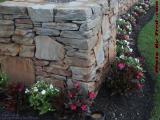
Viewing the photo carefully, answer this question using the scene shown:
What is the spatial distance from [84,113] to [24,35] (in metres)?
1.28

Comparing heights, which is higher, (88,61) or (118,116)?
(88,61)

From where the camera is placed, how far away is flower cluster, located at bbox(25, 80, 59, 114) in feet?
15.2

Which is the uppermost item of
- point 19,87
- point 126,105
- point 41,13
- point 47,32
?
point 41,13

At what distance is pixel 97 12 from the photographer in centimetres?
478

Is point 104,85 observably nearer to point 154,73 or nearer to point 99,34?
point 99,34

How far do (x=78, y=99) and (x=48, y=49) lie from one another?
0.77 metres

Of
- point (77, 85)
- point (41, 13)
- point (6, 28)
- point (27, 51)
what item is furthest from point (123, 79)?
point (6, 28)

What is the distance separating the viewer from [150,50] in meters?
7.27

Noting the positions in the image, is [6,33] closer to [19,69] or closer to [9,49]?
[9,49]

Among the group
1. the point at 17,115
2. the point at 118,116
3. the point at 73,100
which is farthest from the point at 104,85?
the point at 17,115

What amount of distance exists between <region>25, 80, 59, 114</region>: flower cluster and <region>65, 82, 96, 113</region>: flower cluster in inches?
8.3

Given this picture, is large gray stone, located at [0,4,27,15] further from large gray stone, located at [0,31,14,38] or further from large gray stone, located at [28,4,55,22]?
large gray stone, located at [0,31,14,38]

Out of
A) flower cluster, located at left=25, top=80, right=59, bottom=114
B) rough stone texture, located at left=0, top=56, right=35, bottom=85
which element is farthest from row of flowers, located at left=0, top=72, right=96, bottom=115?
rough stone texture, located at left=0, top=56, right=35, bottom=85

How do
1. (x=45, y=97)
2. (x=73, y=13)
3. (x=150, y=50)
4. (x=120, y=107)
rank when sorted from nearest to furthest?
(x=73, y=13), (x=45, y=97), (x=120, y=107), (x=150, y=50)
